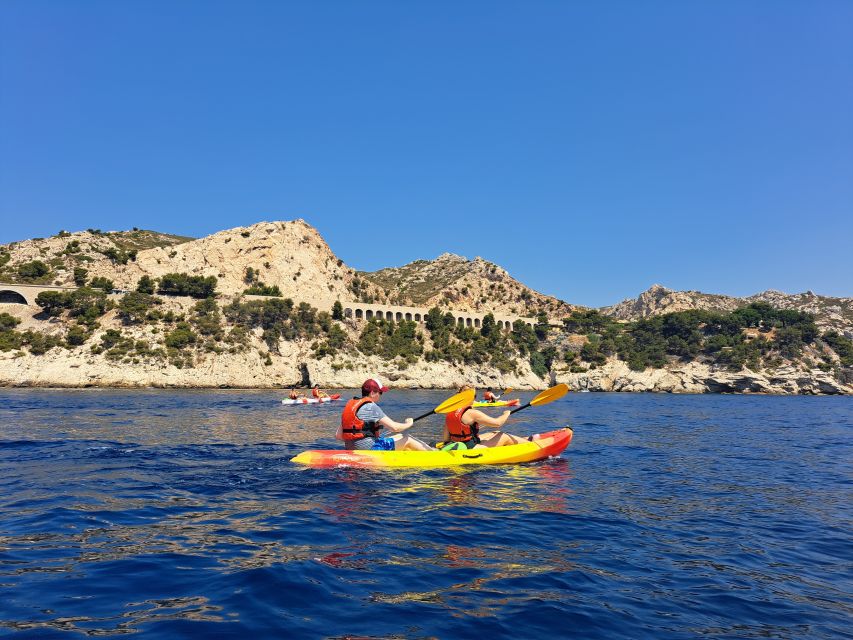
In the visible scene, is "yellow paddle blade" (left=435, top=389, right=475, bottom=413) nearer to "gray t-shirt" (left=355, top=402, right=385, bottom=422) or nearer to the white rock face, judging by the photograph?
"gray t-shirt" (left=355, top=402, right=385, bottom=422)

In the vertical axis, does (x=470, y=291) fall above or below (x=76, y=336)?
above

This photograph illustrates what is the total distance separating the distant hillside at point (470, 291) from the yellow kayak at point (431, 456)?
8998cm

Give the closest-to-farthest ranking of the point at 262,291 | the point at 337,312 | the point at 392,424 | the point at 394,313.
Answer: the point at 392,424 → the point at 337,312 → the point at 262,291 → the point at 394,313

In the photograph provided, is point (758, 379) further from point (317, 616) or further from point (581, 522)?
point (317, 616)

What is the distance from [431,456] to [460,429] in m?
1.23

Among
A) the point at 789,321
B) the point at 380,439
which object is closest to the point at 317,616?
the point at 380,439

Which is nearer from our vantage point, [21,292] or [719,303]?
[21,292]

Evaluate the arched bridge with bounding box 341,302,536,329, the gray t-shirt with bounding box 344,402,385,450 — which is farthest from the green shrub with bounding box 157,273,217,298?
the gray t-shirt with bounding box 344,402,385,450

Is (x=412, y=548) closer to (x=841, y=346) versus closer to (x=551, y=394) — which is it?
(x=551, y=394)

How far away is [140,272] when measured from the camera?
78125mm

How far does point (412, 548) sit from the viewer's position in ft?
22.0

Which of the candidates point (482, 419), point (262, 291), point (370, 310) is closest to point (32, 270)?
point (262, 291)

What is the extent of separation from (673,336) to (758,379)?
→ 15760mm

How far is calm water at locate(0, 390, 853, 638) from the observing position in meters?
4.68
